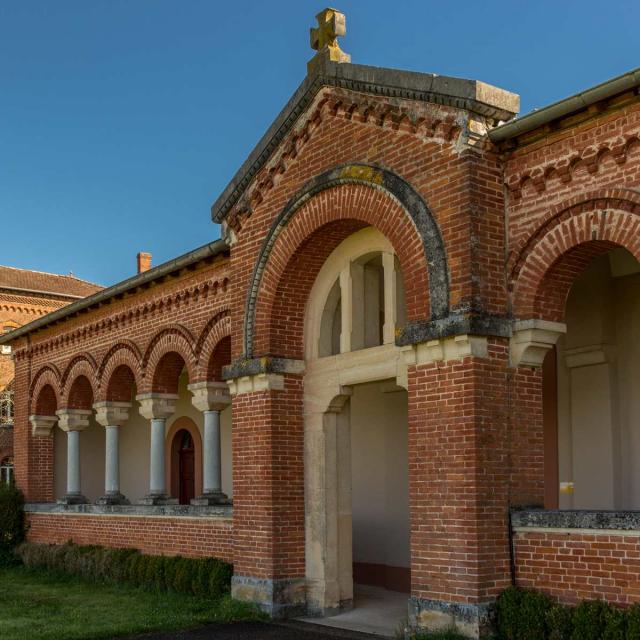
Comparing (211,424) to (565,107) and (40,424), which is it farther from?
(565,107)

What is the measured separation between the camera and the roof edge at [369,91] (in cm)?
941

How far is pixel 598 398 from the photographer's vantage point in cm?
1109

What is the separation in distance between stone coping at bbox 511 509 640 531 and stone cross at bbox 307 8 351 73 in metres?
5.92

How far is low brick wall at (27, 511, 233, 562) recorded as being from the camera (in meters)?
13.7

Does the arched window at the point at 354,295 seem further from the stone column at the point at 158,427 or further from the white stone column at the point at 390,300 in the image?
the stone column at the point at 158,427

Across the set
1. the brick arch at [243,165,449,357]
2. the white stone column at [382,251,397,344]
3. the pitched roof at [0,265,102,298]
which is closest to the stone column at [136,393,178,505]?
the brick arch at [243,165,449,357]

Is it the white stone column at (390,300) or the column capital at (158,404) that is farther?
the column capital at (158,404)

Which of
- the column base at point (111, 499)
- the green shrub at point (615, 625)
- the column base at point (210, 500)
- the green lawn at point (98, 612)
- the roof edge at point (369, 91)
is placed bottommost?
the green lawn at point (98, 612)

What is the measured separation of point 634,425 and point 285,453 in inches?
168

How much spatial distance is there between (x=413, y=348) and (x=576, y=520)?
94.7 inches

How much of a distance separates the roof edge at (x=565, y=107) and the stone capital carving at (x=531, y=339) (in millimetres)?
1883

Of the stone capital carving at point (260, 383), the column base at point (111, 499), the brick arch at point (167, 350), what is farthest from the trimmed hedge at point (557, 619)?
the column base at point (111, 499)

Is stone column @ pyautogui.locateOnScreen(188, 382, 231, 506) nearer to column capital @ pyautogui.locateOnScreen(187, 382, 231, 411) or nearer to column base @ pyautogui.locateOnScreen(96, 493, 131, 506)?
column capital @ pyautogui.locateOnScreen(187, 382, 231, 411)

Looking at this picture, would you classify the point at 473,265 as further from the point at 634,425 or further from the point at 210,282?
the point at 210,282
